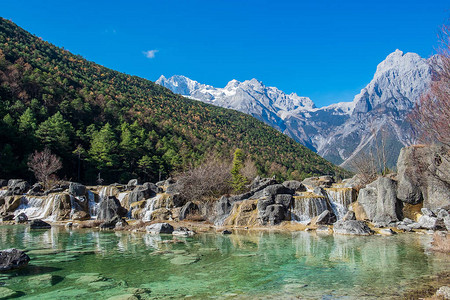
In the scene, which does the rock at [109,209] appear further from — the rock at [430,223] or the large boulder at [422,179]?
the rock at [430,223]

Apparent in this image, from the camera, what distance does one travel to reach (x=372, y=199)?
88.7ft

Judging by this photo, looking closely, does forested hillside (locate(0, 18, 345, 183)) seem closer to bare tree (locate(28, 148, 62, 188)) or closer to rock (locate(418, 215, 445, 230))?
bare tree (locate(28, 148, 62, 188))

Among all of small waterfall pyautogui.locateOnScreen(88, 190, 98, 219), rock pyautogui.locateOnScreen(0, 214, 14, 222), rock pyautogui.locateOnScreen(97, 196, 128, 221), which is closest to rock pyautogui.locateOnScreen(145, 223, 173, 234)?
rock pyautogui.locateOnScreen(97, 196, 128, 221)

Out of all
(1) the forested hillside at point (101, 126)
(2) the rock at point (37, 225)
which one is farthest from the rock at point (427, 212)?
(1) the forested hillside at point (101, 126)

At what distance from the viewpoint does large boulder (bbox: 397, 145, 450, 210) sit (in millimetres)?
23844

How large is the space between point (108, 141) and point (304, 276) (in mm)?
56038

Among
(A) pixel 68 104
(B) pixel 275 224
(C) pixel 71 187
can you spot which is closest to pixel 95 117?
(A) pixel 68 104

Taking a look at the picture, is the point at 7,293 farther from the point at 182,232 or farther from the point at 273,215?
the point at 273,215

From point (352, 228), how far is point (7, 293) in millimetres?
19776

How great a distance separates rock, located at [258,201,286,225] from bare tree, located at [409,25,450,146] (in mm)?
14921

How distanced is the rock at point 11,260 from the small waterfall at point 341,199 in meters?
25.5

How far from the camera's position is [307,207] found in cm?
2769

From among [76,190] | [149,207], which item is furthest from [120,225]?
[76,190]

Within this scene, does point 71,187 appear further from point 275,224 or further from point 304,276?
point 304,276
